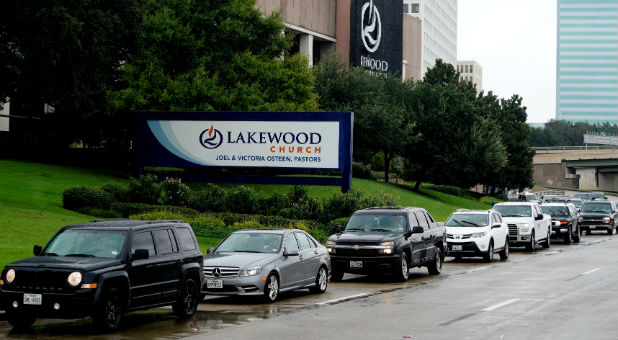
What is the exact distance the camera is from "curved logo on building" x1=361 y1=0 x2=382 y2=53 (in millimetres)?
98875

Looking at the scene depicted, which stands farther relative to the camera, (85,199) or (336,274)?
(85,199)

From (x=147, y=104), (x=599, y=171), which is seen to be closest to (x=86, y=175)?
(x=147, y=104)

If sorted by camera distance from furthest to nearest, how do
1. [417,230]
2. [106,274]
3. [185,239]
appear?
1. [417,230]
2. [185,239]
3. [106,274]

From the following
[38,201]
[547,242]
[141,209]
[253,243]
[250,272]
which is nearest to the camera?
Answer: [250,272]

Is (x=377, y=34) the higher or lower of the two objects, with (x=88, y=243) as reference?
higher

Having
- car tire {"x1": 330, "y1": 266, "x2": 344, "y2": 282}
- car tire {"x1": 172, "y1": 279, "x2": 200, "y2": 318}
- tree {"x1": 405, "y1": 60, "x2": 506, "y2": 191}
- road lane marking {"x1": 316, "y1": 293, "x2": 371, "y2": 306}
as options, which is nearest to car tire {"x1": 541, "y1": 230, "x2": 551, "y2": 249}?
car tire {"x1": 330, "y1": 266, "x2": 344, "y2": 282}

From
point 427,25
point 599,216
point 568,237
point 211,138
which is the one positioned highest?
point 427,25

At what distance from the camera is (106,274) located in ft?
39.2

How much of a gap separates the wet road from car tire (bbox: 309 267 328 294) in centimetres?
21

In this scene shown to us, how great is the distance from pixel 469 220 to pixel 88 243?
1841 centimetres

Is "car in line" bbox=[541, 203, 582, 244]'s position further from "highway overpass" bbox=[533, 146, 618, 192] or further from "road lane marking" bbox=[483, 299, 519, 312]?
"highway overpass" bbox=[533, 146, 618, 192]

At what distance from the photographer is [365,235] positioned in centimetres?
2095

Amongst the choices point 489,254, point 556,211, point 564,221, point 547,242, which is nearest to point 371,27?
point 556,211

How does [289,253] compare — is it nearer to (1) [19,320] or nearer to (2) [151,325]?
(2) [151,325]
